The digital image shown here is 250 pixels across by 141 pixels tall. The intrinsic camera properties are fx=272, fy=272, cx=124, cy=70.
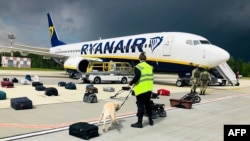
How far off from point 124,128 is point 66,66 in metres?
21.6

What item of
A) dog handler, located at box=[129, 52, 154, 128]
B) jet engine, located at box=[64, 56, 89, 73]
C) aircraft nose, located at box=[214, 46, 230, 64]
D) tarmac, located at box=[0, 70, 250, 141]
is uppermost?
aircraft nose, located at box=[214, 46, 230, 64]

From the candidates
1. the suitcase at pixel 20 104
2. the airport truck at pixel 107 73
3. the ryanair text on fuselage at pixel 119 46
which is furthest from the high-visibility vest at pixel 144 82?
the ryanair text on fuselage at pixel 119 46

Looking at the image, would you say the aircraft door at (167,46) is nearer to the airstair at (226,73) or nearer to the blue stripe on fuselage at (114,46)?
the blue stripe on fuselage at (114,46)

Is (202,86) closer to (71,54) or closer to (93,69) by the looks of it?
(93,69)

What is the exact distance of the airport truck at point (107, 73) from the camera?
22.8 metres

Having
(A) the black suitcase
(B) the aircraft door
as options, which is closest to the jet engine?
(B) the aircraft door

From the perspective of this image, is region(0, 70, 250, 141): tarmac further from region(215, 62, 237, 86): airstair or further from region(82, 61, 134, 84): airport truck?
region(215, 62, 237, 86): airstair

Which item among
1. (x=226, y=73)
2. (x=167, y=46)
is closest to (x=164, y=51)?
(x=167, y=46)

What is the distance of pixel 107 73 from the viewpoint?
923 inches

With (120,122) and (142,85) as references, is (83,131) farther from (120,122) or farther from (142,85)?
(142,85)

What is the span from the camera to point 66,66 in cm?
2808

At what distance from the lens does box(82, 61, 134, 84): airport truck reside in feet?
74.7

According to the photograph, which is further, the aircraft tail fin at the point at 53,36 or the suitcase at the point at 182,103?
→ the aircraft tail fin at the point at 53,36

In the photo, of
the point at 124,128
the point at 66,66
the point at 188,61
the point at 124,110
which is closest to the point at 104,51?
the point at 66,66
